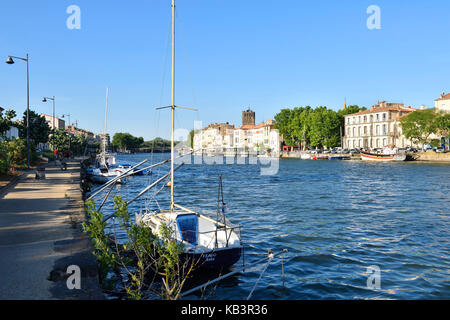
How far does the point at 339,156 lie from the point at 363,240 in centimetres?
9317

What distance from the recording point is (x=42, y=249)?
10.7 metres

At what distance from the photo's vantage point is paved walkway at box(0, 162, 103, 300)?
8.00 metres

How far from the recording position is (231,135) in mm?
193500

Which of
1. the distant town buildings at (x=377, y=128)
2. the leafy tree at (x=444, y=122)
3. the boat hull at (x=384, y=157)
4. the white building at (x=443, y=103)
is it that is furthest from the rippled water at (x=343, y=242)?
the distant town buildings at (x=377, y=128)

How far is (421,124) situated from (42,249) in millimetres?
91948

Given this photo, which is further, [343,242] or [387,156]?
[387,156]

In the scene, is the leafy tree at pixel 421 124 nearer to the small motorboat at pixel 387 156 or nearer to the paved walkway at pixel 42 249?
the small motorboat at pixel 387 156

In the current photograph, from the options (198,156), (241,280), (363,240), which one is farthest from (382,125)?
(241,280)

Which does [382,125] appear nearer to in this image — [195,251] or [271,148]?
[271,148]

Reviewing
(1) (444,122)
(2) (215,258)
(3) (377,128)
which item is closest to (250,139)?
(3) (377,128)

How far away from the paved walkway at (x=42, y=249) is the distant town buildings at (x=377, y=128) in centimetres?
10131

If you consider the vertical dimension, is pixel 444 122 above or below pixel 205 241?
above

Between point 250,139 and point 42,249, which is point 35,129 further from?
point 250,139

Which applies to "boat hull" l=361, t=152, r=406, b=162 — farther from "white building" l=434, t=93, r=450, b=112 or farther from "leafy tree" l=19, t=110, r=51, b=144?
"leafy tree" l=19, t=110, r=51, b=144
